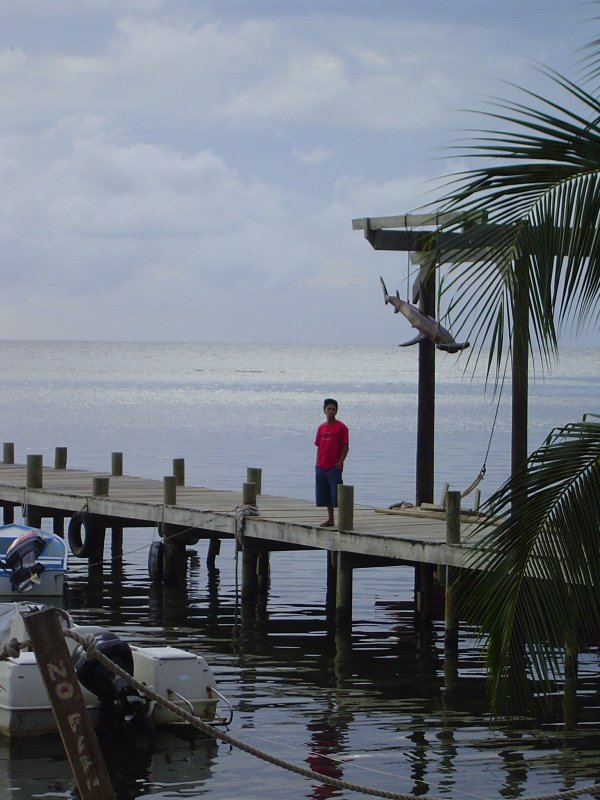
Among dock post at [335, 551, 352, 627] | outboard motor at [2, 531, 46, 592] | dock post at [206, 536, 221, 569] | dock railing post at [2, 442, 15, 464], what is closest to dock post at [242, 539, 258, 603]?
dock post at [335, 551, 352, 627]

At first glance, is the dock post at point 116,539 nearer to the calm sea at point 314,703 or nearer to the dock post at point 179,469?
the calm sea at point 314,703

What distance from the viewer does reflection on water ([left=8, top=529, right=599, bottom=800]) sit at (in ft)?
38.9

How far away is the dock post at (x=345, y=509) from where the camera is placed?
1797 centimetres

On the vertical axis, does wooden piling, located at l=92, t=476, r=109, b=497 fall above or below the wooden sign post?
above

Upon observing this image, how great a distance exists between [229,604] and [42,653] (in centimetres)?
1432

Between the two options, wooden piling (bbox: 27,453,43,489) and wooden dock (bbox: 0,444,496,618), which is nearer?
wooden dock (bbox: 0,444,496,618)

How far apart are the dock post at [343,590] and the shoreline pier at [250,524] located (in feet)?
0.05

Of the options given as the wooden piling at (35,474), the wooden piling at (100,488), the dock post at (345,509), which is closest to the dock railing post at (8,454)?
the wooden piling at (35,474)

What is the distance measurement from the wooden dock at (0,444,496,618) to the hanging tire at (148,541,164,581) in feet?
0.68

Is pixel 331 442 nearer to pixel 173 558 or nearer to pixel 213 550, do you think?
pixel 173 558

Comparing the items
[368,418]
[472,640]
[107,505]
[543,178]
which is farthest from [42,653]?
[368,418]

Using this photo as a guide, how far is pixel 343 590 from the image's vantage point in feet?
62.2

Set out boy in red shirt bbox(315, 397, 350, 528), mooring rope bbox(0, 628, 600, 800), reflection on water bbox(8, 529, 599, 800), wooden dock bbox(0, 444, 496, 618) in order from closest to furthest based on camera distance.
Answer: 1. mooring rope bbox(0, 628, 600, 800)
2. reflection on water bbox(8, 529, 599, 800)
3. wooden dock bbox(0, 444, 496, 618)
4. boy in red shirt bbox(315, 397, 350, 528)

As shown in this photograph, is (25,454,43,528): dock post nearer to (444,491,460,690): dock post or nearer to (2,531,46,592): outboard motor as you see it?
(2,531,46,592): outboard motor
